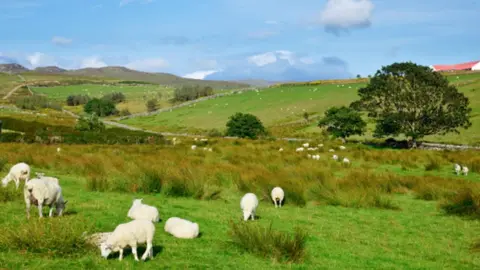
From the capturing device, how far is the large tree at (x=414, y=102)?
4316cm

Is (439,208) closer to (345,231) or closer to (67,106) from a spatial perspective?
(345,231)

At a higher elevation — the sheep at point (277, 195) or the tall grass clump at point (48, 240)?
the tall grass clump at point (48, 240)

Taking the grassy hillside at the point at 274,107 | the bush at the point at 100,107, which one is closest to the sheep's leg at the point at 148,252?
the grassy hillside at the point at 274,107

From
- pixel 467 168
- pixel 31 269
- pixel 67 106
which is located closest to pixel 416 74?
pixel 467 168

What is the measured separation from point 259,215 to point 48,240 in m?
6.09

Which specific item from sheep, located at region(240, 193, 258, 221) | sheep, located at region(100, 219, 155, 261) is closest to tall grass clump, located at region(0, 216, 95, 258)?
sheep, located at region(100, 219, 155, 261)

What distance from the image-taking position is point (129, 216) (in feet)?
34.7

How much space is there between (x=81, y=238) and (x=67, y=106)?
144 m

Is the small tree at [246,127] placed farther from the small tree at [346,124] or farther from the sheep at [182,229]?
the sheep at [182,229]

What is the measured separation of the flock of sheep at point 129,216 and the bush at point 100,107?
110524mm

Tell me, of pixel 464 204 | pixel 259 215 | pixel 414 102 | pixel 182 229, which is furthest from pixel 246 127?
pixel 182 229

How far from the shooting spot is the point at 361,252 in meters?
9.07

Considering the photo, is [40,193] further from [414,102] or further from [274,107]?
[274,107]

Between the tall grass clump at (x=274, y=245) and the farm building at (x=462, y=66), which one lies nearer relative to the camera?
the tall grass clump at (x=274, y=245)
